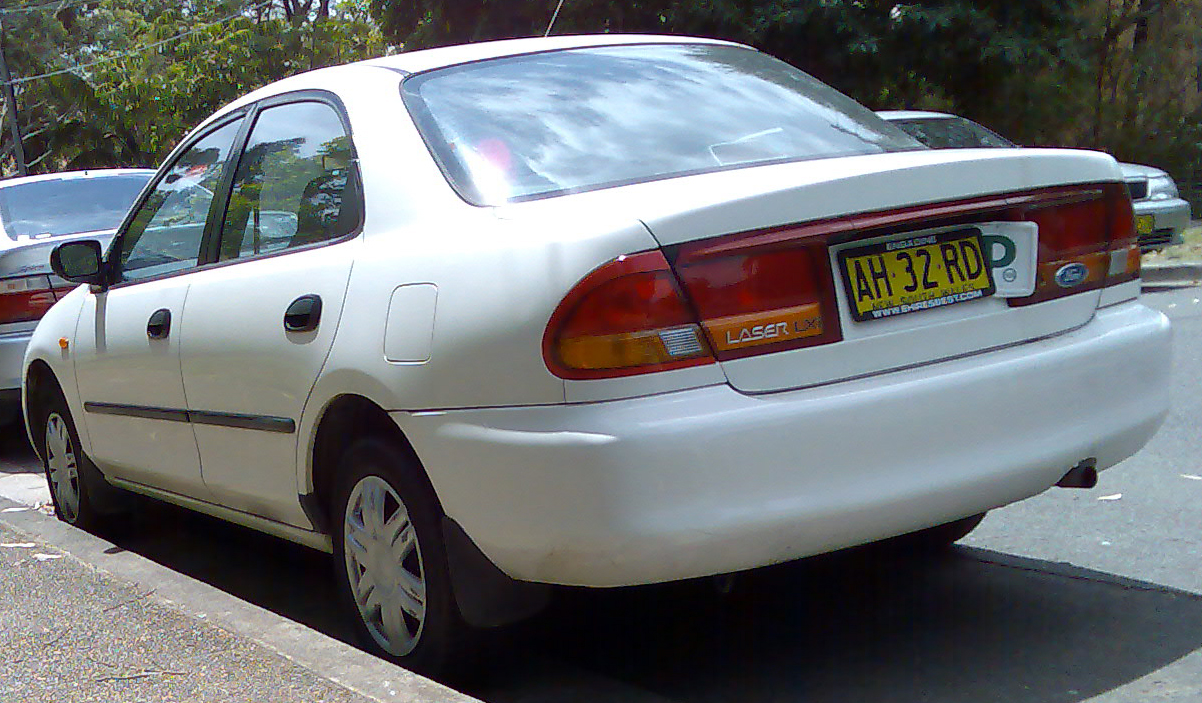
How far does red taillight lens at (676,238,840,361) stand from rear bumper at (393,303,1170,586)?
11 cm

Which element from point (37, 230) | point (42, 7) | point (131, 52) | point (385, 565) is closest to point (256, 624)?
point (385, 565)

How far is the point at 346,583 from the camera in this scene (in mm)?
3854

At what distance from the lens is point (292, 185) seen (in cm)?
421

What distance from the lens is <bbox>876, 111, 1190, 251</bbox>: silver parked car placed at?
11.4 m

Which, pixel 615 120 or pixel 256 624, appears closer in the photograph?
pixel 615 120

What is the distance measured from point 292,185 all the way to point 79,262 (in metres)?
1.37

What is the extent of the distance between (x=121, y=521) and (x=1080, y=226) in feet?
12.4

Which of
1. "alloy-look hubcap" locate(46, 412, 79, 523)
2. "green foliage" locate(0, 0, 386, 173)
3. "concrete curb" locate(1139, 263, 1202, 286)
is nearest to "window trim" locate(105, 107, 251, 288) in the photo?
"alloy-look hubcap" locate(46, 412, 79, 523)

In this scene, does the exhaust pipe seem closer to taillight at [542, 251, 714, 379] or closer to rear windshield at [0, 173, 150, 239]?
taillight at [542, 251, 714, 379]

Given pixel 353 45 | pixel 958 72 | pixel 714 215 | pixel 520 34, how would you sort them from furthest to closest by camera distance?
pixel 353 45
pixel 520 34
pixel 958 72
pixel 714 215

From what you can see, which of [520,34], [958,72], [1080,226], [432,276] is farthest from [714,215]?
[520,34]

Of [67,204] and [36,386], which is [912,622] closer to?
[36,386]

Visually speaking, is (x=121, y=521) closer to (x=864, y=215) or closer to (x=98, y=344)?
(x=98, y=344)

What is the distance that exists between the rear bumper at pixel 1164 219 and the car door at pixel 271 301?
32.1 ft
